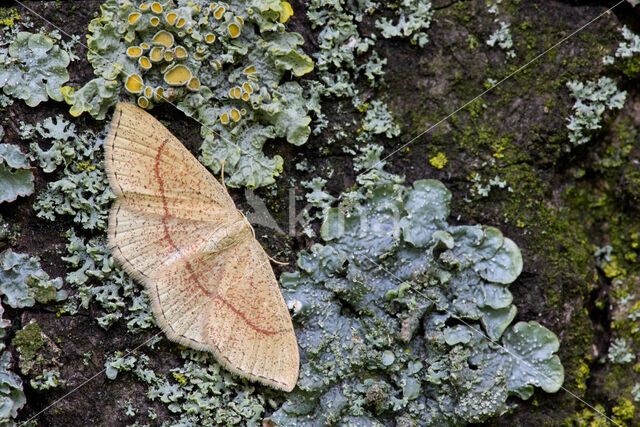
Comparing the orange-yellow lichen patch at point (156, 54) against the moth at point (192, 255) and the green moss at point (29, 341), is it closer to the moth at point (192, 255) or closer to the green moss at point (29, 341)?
the moth at point (192, 255)

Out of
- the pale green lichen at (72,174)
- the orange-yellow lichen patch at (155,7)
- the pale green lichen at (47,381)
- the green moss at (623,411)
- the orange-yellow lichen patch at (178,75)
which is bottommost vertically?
the green moss at (623,411)

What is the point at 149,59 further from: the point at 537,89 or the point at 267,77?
the point at 537,89

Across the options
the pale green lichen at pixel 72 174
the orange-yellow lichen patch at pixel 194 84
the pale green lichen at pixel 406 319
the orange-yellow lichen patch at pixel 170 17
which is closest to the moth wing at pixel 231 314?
the pale green lichen at pixel 406 319

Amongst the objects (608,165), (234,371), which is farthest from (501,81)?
(234,371)

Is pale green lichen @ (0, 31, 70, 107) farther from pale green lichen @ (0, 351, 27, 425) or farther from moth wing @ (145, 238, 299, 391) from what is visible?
pale green lichen @ (0, 351, 27, 425)

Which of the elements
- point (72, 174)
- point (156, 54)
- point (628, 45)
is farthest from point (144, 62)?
point (628, 45)
